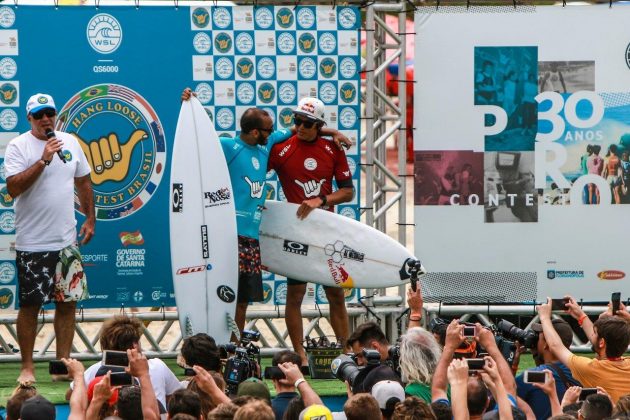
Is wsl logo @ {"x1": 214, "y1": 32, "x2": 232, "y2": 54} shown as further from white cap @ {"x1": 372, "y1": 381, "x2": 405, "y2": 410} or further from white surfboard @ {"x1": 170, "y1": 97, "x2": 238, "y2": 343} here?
white cap @ {"x1": 372, "y1": 381, "x2": 405, "y2": 410}

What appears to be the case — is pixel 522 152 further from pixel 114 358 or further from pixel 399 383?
pixel 114 358

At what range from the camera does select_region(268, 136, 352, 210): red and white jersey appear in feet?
31.1

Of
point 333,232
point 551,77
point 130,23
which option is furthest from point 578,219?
point 130,23

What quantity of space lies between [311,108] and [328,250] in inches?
40.8

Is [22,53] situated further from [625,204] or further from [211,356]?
[625,204]

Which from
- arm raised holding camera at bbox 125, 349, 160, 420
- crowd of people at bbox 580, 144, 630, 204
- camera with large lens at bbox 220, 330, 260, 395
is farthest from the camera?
crowd of people at bbox 580, 144, 630, 204

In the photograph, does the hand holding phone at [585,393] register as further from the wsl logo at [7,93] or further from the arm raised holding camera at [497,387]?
the wsl logo at [7,93]

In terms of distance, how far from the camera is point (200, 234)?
31.0 ft

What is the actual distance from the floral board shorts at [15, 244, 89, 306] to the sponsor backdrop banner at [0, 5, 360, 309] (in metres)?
0.84

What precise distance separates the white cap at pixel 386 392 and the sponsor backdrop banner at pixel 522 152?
4046 mm

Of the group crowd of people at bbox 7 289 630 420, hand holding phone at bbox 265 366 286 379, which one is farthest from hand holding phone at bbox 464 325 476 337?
hand holding phone at bbox 265 366 286 379

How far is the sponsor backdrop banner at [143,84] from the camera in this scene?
388 inches

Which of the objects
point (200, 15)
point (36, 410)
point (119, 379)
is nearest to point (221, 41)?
point (200, 15)

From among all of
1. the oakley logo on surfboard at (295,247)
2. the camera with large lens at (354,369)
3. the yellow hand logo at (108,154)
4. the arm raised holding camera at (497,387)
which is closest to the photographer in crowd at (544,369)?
the camera with large lens at (354,369)
